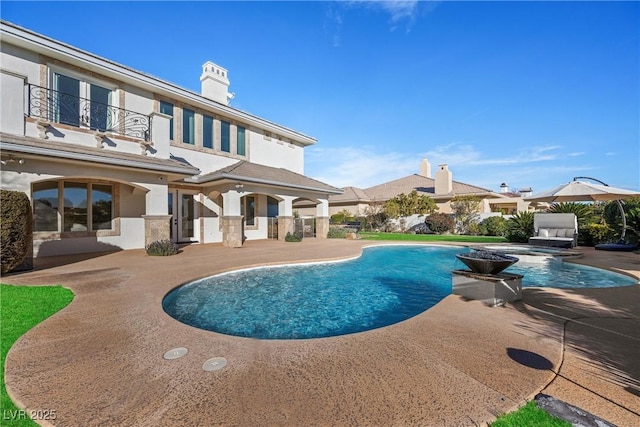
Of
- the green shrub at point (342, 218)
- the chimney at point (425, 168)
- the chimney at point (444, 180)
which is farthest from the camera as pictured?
the chimney at point (425, 168)

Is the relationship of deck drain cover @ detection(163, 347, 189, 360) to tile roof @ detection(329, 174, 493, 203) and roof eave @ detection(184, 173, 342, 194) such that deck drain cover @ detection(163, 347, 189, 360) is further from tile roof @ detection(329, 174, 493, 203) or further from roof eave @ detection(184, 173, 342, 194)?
tile roof @ detection(329, 174, 493, 203)

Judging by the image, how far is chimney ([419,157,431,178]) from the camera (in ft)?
146

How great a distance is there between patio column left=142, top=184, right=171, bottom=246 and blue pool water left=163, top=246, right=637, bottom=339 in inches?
211

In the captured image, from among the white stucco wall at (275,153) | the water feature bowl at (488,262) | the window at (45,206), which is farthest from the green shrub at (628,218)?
the window at (45,206)

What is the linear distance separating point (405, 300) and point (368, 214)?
83.2ft

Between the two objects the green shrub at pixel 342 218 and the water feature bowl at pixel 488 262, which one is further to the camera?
the green shrub at pixel 342 218

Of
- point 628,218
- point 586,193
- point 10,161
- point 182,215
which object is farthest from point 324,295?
point 628,218

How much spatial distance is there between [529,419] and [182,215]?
17.7 m

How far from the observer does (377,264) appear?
41.3 feet

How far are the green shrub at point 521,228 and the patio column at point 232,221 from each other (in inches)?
725

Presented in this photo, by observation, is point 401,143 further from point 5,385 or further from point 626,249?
point 5,385

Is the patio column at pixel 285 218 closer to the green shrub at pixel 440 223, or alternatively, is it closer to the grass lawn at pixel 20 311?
the grass lawn at pixel 20 311

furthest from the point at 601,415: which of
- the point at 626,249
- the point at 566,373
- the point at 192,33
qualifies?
the point at 192,33

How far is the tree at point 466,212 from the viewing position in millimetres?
27116
